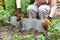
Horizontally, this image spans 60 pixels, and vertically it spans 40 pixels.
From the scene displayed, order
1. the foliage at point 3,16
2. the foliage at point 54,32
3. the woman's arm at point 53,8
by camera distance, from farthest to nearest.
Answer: the foliage at point 3,16 → the woman's arm at point 53,8 → the foliage at point 54,32

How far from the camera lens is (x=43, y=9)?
5398mm

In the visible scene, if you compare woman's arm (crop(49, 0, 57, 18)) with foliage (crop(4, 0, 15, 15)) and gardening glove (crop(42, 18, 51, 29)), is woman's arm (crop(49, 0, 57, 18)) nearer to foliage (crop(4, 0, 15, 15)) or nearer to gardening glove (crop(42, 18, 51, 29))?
gardening glove (crop(42, 18, 51, 29))

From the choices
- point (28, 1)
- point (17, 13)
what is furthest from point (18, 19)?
point (28, 1)

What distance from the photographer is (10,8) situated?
20.2 feet

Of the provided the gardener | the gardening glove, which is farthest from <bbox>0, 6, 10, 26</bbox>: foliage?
the gardening glove

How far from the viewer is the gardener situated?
543 cm

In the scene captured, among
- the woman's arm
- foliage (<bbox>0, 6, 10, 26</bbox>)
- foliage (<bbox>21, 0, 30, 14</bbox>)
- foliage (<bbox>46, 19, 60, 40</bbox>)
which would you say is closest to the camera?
foliage (<bbox>46, 19, 60, 40</bbox>)

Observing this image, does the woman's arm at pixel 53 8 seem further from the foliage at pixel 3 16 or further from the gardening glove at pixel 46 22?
the foliage at pixel 3 16

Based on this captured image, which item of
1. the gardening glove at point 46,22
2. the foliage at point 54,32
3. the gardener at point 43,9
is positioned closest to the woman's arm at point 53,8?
the gardener at point 43,9

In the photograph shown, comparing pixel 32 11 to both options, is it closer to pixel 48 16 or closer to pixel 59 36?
pixel 48 16

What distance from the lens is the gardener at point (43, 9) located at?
5434 mm

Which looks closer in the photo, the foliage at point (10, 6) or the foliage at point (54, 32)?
the foliage at point (54, 32)

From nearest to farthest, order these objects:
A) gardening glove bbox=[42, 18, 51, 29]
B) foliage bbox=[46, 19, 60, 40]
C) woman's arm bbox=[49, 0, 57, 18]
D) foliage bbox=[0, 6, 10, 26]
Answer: foliage bbox=[46, 19, 60, 40] → gardening glove bbox=[42, 18, 51, 29] → woman's arm bbox=[49, 0, 57, 18] → foliage bbox=[0, 6, 10, 26]

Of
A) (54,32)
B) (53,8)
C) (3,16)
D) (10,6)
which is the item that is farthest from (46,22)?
(10,6)
